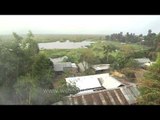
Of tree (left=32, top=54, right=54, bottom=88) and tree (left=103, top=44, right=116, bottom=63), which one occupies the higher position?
tree (left=103, top=44, right=116, bottom=63)

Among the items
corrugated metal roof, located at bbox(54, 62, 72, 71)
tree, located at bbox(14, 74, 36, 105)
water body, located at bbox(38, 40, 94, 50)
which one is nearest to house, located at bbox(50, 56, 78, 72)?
corrugated metal roof, located at bbox(54, 62, 72, 71)

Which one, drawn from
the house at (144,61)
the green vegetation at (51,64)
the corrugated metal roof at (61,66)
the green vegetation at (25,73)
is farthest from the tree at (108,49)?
the green vegetation at (25,73)

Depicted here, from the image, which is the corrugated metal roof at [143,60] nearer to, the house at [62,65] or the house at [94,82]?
the house at [94,82]

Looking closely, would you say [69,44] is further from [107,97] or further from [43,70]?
Result: [107,97]

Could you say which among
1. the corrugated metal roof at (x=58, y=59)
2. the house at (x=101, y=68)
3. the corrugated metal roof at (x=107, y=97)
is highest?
the corrugated metal roof at (x=58, y=59)

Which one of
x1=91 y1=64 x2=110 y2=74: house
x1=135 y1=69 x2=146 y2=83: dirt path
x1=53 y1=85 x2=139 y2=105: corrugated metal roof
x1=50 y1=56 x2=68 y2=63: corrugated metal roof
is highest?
x1=50 y1=56 x2=68 y2=63: corrugated metal roof

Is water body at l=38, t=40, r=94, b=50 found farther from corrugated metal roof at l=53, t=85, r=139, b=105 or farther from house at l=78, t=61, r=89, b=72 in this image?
corrugated metal roof at l=53, t=85, r=139, b=105
